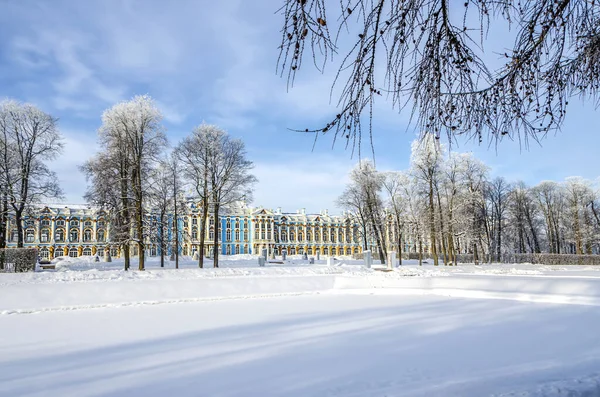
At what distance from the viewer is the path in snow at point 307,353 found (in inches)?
151

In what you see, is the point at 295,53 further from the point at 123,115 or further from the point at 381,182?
the point at 381,182

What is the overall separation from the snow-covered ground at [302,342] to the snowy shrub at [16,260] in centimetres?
630

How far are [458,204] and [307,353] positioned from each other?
72.7 feet

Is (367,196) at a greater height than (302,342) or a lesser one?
greater

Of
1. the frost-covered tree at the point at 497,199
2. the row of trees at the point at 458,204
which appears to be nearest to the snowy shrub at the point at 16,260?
the row of trees at the point at 458,204

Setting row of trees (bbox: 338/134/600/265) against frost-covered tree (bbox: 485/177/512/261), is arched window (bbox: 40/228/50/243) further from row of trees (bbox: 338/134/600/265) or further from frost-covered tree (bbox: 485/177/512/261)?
frost-covered tree (bbox: 485/177/512/261)

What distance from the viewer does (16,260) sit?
16312mm

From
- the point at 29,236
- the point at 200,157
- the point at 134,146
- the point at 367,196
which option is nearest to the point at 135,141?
the point at 134,146

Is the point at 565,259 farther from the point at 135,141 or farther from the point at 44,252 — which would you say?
the point at 44,252

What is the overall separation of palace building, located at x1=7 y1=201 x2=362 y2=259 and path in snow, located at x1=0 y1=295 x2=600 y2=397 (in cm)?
4236

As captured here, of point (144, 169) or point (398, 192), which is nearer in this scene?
point (144, 169)

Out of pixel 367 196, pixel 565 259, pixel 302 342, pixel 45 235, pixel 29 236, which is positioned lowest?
pixel 565 259

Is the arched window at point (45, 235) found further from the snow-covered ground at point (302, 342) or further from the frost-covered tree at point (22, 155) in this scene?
the snow-covered ground at point (302, 342)

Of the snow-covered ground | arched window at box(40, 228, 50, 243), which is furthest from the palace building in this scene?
the snow-covered ground
